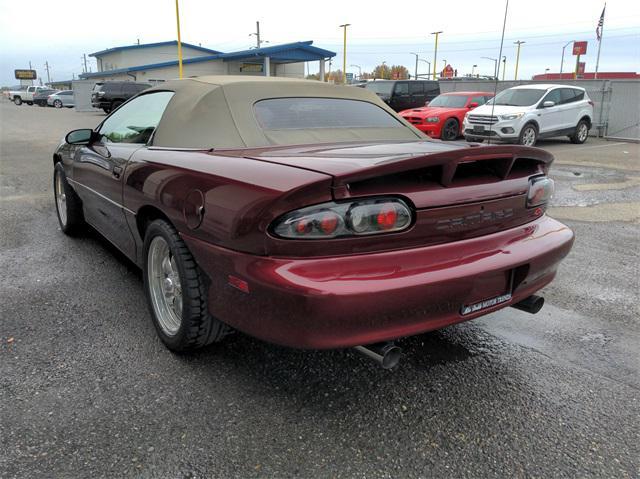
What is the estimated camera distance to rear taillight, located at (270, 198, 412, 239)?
6.50 ft

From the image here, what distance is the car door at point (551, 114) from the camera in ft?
44.3

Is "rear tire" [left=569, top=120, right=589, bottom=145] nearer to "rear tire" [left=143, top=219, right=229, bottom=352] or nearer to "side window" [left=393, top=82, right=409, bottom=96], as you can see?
"side window" [left=393, top=82, right=409, bottom=96]

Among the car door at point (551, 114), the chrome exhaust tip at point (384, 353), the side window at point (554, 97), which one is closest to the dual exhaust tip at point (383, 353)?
the chrome exhaust tip at point (384, 353)

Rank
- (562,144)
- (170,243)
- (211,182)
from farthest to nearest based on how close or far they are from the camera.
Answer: (562,144) < (170,243) < (211,182)

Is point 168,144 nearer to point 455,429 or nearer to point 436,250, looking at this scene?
point 436,250

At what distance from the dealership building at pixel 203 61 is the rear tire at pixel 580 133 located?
79.4 ft

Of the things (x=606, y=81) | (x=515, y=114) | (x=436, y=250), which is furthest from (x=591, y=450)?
(x=606, y=81)

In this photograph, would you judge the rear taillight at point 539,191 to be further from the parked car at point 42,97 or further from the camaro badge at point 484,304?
the parked car at point 42,97

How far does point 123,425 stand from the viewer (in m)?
2.22

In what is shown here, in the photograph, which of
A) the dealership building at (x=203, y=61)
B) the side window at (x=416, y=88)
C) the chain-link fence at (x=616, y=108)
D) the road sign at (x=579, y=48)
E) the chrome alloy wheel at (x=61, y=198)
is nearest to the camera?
the chrome alloy wheel at (x=61, y=198)

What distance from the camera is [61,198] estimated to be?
5.10 metres

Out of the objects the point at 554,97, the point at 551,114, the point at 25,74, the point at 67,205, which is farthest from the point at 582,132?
the point at 25,74

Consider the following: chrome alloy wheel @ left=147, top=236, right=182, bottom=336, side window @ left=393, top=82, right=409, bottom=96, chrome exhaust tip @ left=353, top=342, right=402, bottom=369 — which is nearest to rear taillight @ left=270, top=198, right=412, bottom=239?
chrome exhaust tip @ left=353, top=342, right=402, bottom=369

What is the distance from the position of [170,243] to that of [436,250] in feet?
4.24
